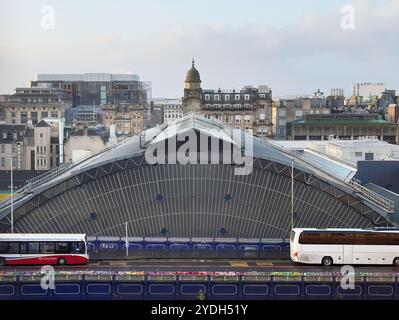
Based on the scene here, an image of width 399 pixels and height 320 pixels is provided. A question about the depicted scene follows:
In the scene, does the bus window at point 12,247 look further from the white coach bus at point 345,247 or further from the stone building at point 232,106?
the stone building at point 232,106

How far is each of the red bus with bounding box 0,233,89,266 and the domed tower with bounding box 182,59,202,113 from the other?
87685mm

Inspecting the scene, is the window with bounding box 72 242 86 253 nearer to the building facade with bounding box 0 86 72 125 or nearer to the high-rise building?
the building facade with bounding box 0 86 72 125

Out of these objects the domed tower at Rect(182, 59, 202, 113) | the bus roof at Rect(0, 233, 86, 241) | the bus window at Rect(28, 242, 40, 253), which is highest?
the domed tower at Rect(182, 59, 202, 113)

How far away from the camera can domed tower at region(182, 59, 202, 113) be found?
122312 millimetres

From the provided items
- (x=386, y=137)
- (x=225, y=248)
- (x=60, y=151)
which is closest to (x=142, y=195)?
(x=225, y=248)

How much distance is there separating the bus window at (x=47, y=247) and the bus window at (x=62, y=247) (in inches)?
8.3

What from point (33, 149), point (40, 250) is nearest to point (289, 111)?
point (33, 149)

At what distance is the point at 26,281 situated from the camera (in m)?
28.0

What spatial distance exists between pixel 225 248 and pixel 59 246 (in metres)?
7.51

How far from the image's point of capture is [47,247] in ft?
109

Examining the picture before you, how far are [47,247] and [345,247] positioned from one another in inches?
499

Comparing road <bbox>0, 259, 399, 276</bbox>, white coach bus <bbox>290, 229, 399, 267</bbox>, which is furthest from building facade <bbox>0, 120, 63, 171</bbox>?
white coach bus <bbox>290, 229, 399, 267</bbox>

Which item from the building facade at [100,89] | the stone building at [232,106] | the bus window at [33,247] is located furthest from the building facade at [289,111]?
the bus window at [33,247]

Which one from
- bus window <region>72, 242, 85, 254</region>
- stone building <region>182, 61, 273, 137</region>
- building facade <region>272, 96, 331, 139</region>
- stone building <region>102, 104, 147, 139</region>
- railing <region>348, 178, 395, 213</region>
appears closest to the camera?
bus window <region>72, 242, 85, 254</region>
